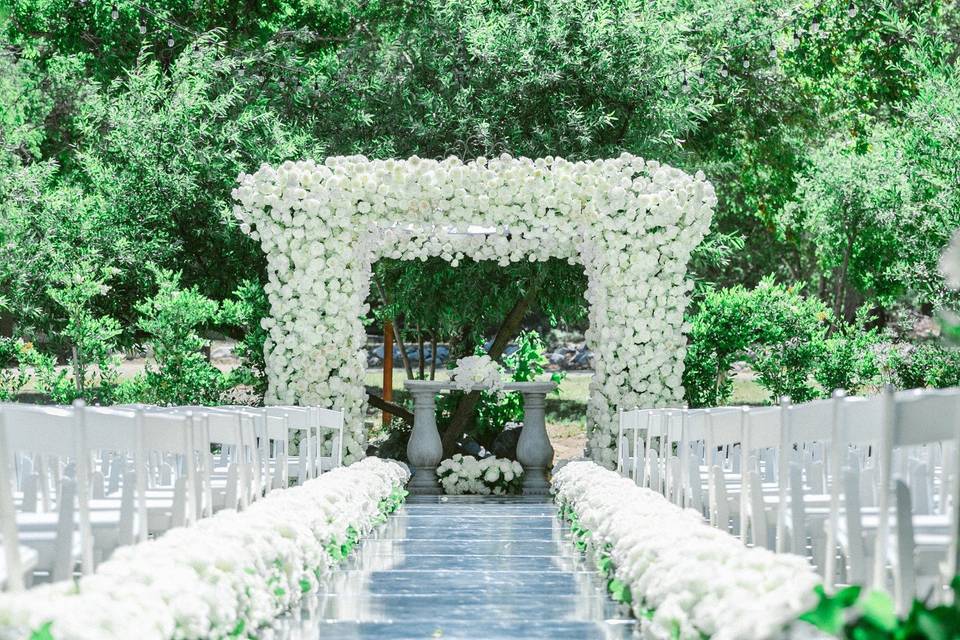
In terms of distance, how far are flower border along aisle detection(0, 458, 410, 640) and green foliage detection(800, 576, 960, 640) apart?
1.50 metres

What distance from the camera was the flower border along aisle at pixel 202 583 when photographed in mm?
2635

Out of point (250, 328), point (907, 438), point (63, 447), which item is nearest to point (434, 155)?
point (250, 328)

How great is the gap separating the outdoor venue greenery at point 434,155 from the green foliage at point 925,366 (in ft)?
0.11

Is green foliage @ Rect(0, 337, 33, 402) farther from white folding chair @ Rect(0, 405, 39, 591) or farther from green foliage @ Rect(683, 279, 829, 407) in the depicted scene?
white folding chair @ Rect(0, 405, 39, 591)

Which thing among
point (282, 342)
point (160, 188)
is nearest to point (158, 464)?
point (282, 342)

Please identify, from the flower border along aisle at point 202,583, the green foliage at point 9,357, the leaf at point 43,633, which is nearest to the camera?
the leaf at point 43,633

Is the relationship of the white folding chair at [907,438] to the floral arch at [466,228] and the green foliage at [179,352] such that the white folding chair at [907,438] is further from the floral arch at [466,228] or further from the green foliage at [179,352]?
the green foliage at [179,352]

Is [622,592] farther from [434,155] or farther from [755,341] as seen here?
[434,155]

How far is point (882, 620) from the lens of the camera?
85.6 inches

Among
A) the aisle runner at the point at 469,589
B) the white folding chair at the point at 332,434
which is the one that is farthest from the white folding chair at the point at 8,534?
the white folding chair at the point at 332,434

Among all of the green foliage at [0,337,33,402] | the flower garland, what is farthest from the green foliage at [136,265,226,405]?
the flower garland

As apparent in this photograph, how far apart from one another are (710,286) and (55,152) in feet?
37.6

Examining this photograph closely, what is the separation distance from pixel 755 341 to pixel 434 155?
13.7 ft

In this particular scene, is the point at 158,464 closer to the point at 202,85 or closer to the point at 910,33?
the point at 202,85
